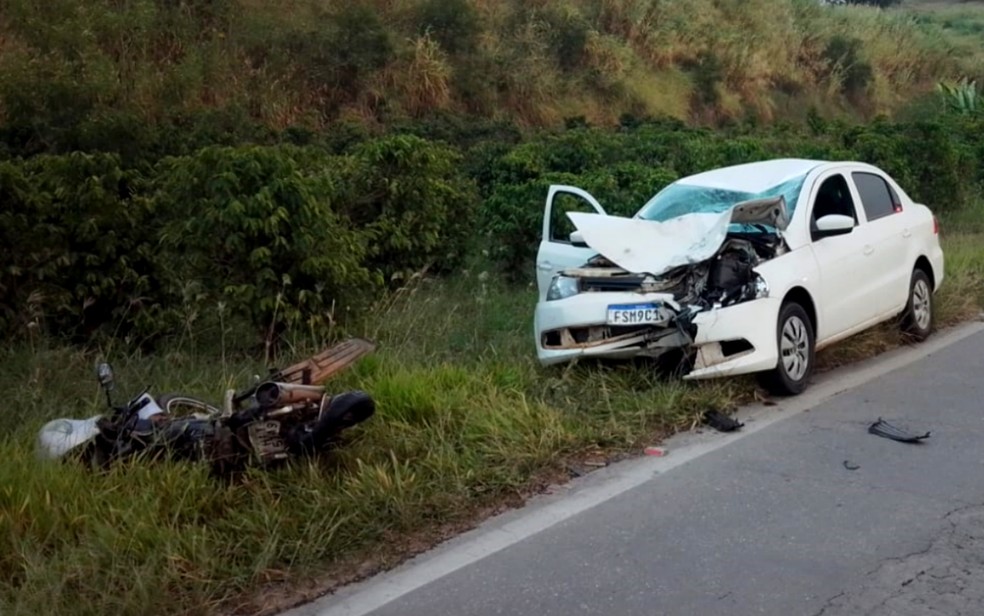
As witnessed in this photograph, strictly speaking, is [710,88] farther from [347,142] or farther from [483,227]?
[483,227]

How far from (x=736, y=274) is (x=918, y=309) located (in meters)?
2.91

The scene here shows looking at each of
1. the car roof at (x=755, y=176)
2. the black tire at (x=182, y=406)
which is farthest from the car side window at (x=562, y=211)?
the black tire at (x=182, y=406)

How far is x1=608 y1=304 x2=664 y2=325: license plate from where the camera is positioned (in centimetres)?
768

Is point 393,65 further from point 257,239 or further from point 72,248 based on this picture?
point 257,239

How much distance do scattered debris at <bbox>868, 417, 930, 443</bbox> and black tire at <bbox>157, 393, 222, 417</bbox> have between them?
4119 millimetres

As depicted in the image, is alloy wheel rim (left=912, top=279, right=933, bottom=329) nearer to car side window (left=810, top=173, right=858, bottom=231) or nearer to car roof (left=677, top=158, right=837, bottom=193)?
car side window (left=810, top=173, right=858, bottom=231)

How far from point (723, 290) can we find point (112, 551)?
14.9ft

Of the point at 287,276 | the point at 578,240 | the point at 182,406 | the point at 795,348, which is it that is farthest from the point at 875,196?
the point at 182,406

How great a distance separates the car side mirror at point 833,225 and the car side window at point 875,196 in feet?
3.11

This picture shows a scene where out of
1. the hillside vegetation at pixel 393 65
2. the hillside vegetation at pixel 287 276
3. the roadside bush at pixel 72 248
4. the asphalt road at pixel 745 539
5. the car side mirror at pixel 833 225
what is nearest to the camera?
the asphalt road at pixel 745 539

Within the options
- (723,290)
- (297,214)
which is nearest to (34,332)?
(297,214)

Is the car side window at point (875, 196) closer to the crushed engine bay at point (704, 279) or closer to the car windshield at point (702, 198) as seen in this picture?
the car windshield at point (702, 198)

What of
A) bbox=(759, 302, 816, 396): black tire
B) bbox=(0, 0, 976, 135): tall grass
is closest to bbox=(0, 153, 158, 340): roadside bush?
bbox=(759, 302, 816, 396): black tire

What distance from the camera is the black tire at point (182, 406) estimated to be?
653 centimetres
